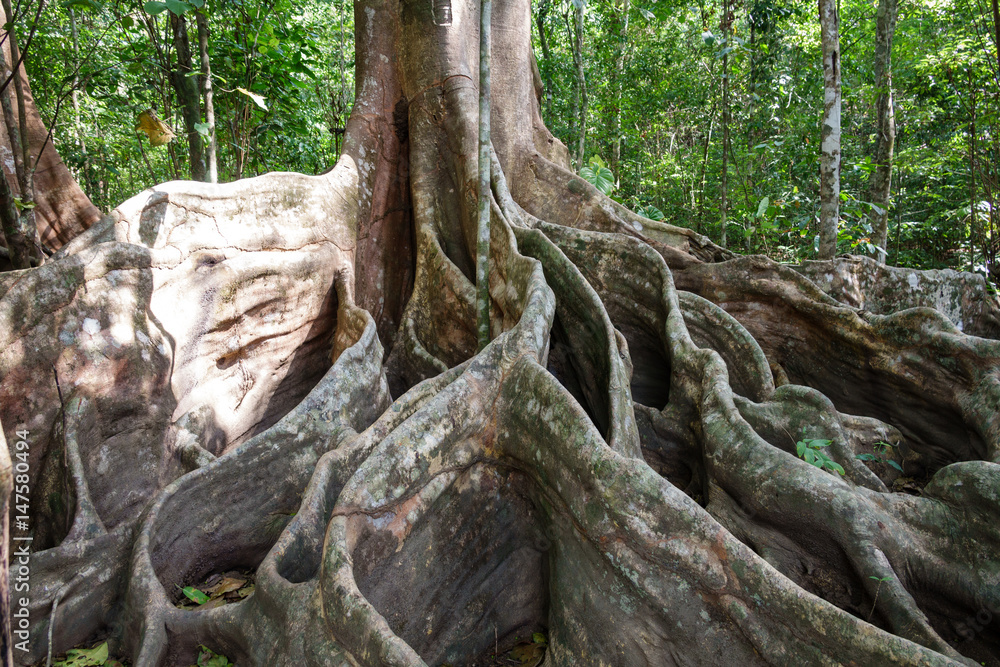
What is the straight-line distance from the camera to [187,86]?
19.7 ft

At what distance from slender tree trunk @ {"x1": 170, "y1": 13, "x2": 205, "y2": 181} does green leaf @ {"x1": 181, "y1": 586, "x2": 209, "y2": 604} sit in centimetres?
441

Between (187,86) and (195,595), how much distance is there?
505cm

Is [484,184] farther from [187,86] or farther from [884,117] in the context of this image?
[884,117]

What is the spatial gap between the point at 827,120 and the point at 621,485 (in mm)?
4535

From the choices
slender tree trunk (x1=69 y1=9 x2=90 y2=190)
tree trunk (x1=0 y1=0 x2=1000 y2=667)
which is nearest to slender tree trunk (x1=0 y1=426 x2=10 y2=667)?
tree trunk (x1=0 y1=0 x2=1000 y2=667)

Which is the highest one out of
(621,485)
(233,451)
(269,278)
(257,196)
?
(257,196)

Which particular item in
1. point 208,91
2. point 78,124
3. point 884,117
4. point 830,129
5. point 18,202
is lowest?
point 18,202

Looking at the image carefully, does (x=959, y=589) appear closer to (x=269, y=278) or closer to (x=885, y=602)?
(x=885, y=602)

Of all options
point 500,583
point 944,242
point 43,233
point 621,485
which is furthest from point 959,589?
point 944,242

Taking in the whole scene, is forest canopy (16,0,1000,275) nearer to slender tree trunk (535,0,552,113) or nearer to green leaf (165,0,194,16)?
slender tree trunk (535,0,552,113)

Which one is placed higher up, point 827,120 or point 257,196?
point 827,120

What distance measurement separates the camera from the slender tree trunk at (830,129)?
5.32 m

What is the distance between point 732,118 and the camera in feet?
34.7

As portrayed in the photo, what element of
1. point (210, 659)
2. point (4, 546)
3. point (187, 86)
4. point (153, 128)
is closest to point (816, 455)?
point (210, 659)
